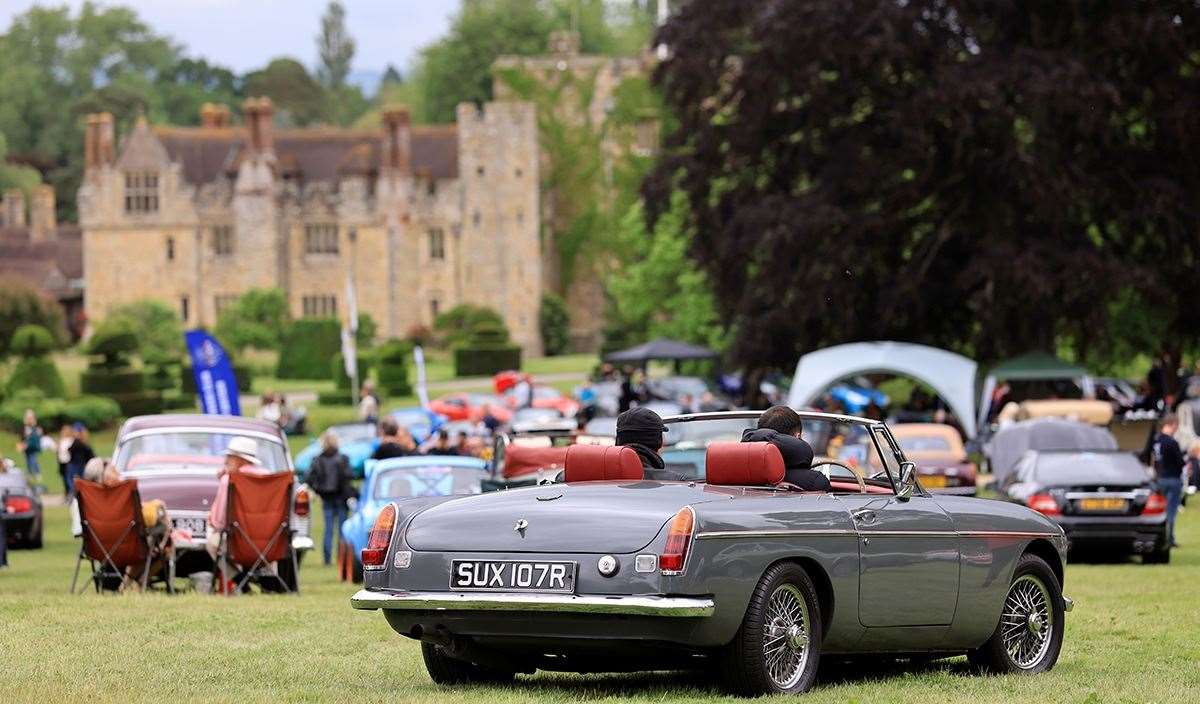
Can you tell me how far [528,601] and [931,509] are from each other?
2.69 meters

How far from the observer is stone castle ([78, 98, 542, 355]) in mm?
109938

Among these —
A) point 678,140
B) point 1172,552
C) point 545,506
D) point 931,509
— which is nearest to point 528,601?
point 545,506

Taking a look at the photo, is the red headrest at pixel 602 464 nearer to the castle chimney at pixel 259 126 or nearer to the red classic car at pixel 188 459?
the red classic car at pixel 188 459

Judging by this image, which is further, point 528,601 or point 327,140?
point 327,140

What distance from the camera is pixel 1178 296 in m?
47.8

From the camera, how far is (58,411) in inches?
2319

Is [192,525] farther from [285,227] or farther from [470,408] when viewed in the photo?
[285,227]

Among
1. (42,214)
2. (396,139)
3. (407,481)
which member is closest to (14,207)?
(42,214)

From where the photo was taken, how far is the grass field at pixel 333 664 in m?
10.9

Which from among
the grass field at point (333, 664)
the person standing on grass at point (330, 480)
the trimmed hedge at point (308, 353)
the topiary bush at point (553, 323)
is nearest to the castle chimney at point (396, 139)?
the topiary bush at point (553, 323)

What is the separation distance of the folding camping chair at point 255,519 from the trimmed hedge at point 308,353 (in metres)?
69.8

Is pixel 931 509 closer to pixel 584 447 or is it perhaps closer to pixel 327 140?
pixel 584 447

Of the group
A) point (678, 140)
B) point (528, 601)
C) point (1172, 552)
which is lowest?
point (1172, 552)

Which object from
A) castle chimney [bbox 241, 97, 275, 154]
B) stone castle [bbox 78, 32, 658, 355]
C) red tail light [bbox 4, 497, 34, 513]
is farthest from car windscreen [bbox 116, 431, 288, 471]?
castle chimney [bbox 241, 97, 275, 154]
